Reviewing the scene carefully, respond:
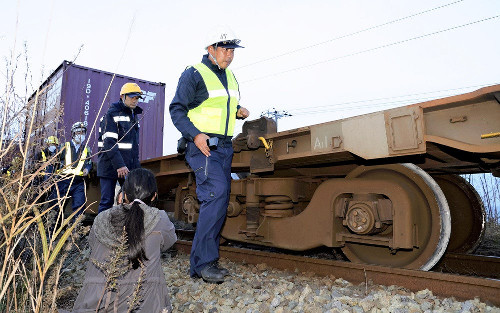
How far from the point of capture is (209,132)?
3645 millimetres

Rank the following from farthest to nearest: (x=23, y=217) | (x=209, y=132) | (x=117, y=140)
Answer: (x=117, y=140) < (x=209, y=132) < (x=23, y=217)

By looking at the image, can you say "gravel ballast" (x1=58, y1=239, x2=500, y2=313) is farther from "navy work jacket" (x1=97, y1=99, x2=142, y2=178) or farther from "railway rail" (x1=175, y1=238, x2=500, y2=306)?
"navy work jacket" (x1=97, y1=99, x2=142, y2=178)

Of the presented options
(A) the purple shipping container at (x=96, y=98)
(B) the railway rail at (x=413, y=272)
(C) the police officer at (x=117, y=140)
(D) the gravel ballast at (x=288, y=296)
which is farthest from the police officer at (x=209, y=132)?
(A) the purple shipping container at (x=96, y=98)

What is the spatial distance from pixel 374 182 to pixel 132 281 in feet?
7.41

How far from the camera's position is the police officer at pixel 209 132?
3465mm

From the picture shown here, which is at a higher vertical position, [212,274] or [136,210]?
[136,210]

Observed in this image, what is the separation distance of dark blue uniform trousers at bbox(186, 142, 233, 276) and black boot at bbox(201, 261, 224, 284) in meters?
0.08

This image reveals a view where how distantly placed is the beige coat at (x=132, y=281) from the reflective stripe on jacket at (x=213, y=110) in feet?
4.95

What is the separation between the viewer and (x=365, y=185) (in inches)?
139

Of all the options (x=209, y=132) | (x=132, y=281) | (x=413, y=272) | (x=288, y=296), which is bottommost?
(x=288, y=296)

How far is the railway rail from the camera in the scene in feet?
9.07

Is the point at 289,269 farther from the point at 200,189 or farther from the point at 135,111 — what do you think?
the point at 135,111

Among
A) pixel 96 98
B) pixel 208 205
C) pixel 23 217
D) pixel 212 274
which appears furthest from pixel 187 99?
pixel 96 98

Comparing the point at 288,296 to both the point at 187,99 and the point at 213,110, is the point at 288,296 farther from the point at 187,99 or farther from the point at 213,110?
the point at 187,99
